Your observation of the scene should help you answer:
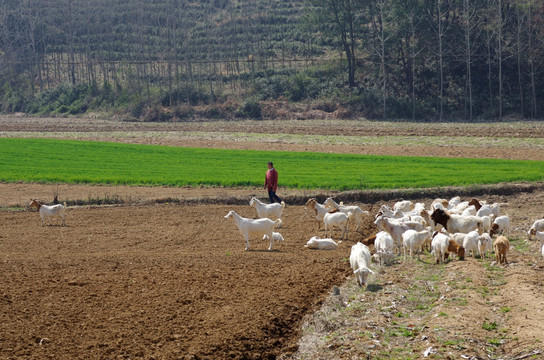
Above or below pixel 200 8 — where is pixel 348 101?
below

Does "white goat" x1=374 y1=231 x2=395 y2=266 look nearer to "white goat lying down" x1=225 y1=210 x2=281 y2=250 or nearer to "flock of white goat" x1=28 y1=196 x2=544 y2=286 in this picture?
"flock of white goat" x1=28 y1=196 x2=544 y2=286

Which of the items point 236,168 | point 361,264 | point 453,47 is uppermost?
point 453,47

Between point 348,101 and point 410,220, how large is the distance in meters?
51.2

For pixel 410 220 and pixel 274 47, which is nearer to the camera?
pixel 410 220

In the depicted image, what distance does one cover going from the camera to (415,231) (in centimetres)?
1730

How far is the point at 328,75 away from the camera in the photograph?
3000 inches

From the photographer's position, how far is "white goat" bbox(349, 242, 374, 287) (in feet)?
46.1

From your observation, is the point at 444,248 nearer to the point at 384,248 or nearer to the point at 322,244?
the point at 384,248

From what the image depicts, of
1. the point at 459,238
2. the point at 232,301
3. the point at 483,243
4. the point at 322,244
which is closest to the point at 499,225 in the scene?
the point at 459,238

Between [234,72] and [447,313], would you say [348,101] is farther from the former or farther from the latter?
[447,313]

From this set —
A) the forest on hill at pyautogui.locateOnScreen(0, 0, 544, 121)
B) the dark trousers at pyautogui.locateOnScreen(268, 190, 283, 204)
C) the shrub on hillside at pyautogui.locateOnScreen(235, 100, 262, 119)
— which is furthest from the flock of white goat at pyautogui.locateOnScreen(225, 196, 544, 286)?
the shrub on hillside at pyautogui.locateOnScreen(235, 100, 262, 119)

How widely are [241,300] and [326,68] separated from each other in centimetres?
6634

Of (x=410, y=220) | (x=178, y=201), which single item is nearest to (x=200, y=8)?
(x=178, y=201)

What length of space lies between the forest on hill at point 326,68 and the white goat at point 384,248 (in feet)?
162
